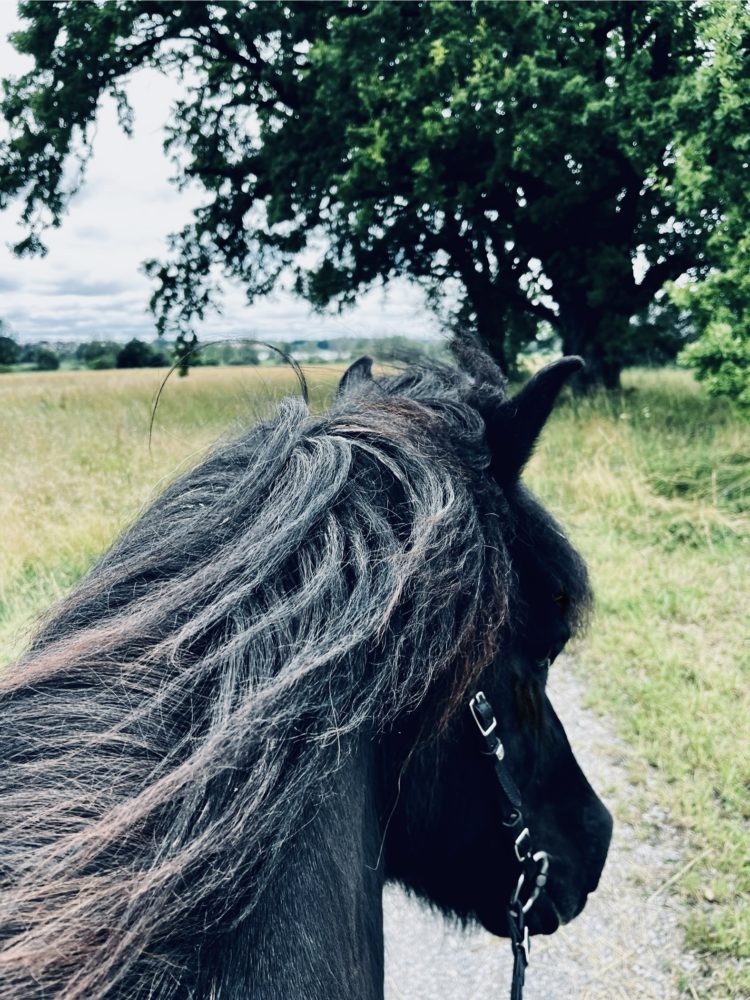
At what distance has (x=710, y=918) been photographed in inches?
97.3

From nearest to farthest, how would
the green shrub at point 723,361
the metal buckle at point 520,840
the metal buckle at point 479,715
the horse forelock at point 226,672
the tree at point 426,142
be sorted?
the horse forelock at point 226,672 → the metal buckle at point 479,715 → the metal buckle at point 520,840 → the green shrub at point 723,361 → the tree at point 426,142

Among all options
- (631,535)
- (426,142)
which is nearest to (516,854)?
(631,535)

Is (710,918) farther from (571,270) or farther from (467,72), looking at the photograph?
(571,270)

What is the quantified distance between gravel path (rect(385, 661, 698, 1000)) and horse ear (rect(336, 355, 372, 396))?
1492 mm

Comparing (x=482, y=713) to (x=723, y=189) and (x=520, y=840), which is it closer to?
(x=520, y=840)

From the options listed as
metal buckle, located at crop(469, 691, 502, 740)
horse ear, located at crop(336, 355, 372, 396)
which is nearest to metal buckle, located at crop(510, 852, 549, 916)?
metal buckle, located at crop(469, 691, 502, 740)

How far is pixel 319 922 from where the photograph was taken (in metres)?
0.80

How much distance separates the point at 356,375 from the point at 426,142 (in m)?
9.89

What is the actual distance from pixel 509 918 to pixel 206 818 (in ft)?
2.77

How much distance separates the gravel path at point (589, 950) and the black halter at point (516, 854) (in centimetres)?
81

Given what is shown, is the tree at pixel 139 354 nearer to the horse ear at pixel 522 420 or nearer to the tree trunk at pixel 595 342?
the horse ear at pixel 522 420

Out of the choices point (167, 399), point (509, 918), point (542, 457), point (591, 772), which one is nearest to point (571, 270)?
point (542, 457)

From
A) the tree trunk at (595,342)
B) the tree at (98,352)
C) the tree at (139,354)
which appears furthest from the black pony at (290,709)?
the tree trunk at (595,342)

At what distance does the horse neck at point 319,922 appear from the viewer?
2.43 feet
